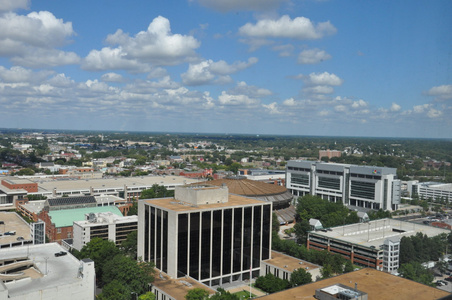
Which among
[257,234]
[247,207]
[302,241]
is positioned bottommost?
[302,241]

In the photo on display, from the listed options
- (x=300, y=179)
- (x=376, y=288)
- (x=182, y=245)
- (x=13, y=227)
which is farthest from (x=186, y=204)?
(x=300, y=179)

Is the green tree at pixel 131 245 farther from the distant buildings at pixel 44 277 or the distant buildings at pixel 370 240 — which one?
the distant buildings at pixel 370 240

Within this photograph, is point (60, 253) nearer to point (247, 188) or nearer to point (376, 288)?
point (376, 288)

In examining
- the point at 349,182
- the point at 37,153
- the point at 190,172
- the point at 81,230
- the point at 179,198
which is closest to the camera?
the point at 179,198

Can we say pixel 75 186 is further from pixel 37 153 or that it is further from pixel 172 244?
pixel 37 153

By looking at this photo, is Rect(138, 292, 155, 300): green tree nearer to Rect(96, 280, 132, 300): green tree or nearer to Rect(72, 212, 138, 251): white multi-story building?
Rect(96, 280, 132, 300): green tree

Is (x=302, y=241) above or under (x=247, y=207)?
under

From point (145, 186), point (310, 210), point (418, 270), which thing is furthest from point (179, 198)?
point (145, 186)

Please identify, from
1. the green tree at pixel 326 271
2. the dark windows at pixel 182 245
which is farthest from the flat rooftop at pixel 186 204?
the green tree at pixel 326 271
